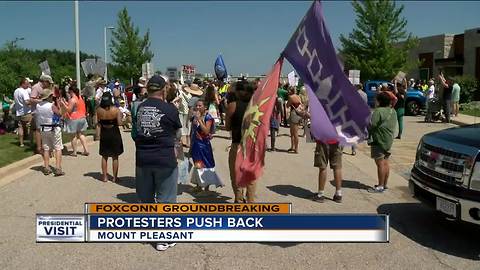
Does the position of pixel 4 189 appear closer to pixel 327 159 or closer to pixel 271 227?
pixel 327 159

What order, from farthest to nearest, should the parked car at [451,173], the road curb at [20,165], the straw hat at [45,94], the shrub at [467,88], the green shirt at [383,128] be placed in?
the shrub at [467,88]
the road curb at [20,165]
the straw hat at [45,94]
the green shirt at [383,128]
the parked car at [451,173]

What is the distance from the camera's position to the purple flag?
12.2 ft

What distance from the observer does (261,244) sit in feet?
17.4

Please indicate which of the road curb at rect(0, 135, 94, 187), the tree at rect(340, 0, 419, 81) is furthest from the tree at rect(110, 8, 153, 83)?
the road curb at rect(0, 135, 94, 187)

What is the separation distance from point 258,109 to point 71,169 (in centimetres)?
666

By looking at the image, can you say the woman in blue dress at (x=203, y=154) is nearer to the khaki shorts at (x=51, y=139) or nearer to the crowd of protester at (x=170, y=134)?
the crowd of protester at (x=170, y=134)

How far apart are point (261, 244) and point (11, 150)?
799 centimetres

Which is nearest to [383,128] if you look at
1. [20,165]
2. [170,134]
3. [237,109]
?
[237,109]

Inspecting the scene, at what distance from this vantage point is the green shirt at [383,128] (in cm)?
750

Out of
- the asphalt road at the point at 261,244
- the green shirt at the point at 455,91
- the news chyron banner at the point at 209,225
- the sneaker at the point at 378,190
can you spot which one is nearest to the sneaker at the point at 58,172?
the asphalt road at the point at 261,244

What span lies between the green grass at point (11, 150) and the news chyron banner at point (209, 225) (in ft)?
22.7

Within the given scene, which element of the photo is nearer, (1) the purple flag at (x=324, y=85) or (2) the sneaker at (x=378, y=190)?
(1) the purple flag at (x=324, y=85)

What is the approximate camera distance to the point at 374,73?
113 ft

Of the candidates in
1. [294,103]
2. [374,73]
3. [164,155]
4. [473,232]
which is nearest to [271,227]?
[164,155]
